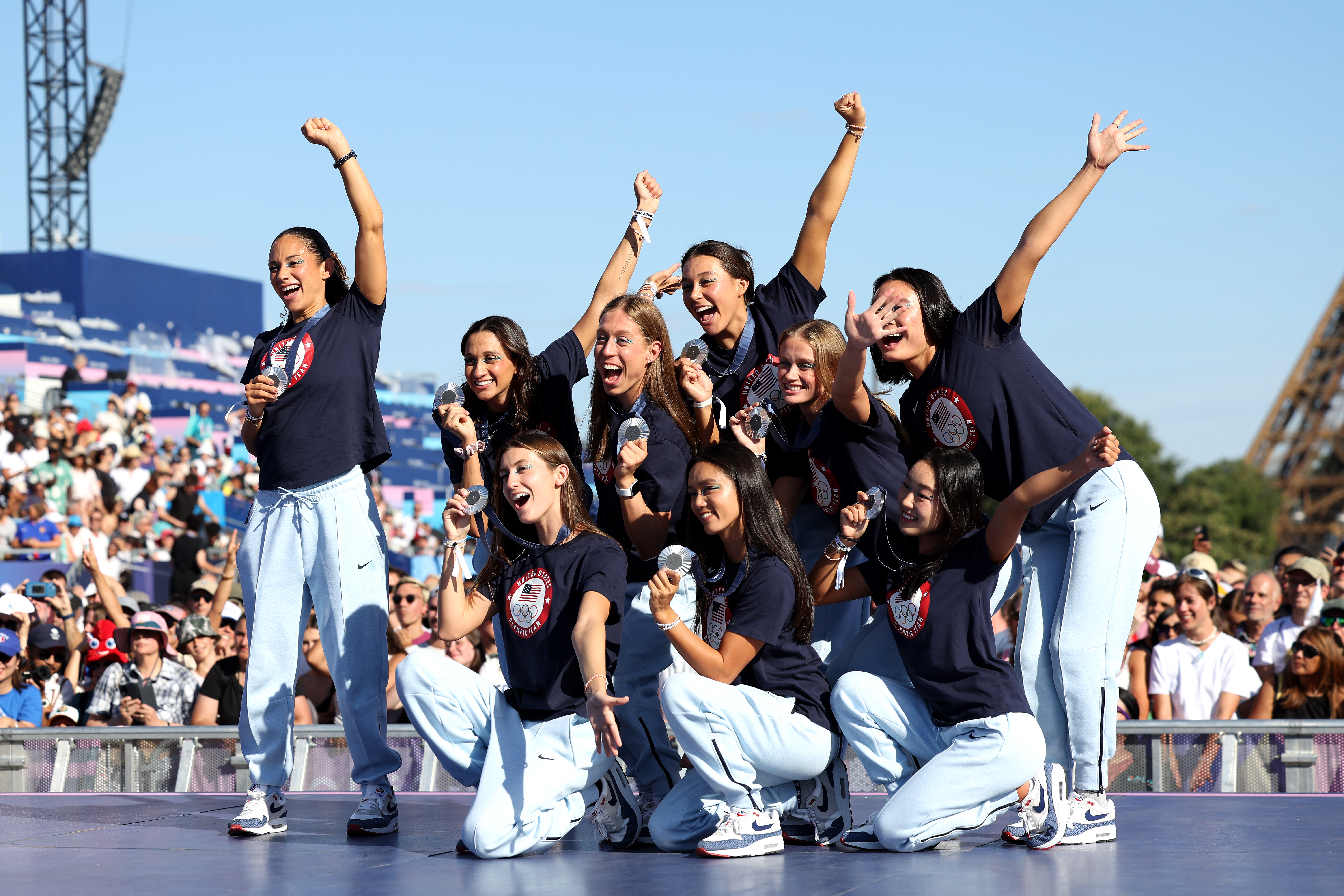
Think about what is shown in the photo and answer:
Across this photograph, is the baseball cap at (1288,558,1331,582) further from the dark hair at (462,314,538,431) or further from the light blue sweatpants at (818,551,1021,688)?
the dark hair at (462,314,538,431)

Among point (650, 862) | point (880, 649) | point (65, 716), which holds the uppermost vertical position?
point (880, 649)

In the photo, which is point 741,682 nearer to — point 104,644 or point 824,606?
point 824,606

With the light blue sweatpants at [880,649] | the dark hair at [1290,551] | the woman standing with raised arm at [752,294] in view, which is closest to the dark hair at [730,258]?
the woman standing with raised arm at [752,294]

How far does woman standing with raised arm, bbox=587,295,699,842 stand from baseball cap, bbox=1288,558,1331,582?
465 cm

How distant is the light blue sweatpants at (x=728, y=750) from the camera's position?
13.6 ft

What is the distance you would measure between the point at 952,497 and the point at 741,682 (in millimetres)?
862

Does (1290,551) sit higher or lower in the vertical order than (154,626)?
higher

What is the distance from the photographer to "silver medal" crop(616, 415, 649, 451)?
177 inches

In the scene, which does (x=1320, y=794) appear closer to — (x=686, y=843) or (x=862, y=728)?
(x=862, y=728)

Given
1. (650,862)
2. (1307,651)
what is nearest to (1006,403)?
(650,862)

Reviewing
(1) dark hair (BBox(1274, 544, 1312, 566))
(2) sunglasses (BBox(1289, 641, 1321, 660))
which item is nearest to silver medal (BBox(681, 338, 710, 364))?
(2) sunglasses (BBox(1289, 641, 1321, 660))

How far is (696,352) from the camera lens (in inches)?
190

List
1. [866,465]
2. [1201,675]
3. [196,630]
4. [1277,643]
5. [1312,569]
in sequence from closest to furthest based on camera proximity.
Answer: [866,465]
[1201,675]
[1277,643]
[196,630]
[1312,569]

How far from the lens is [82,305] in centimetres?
2838
